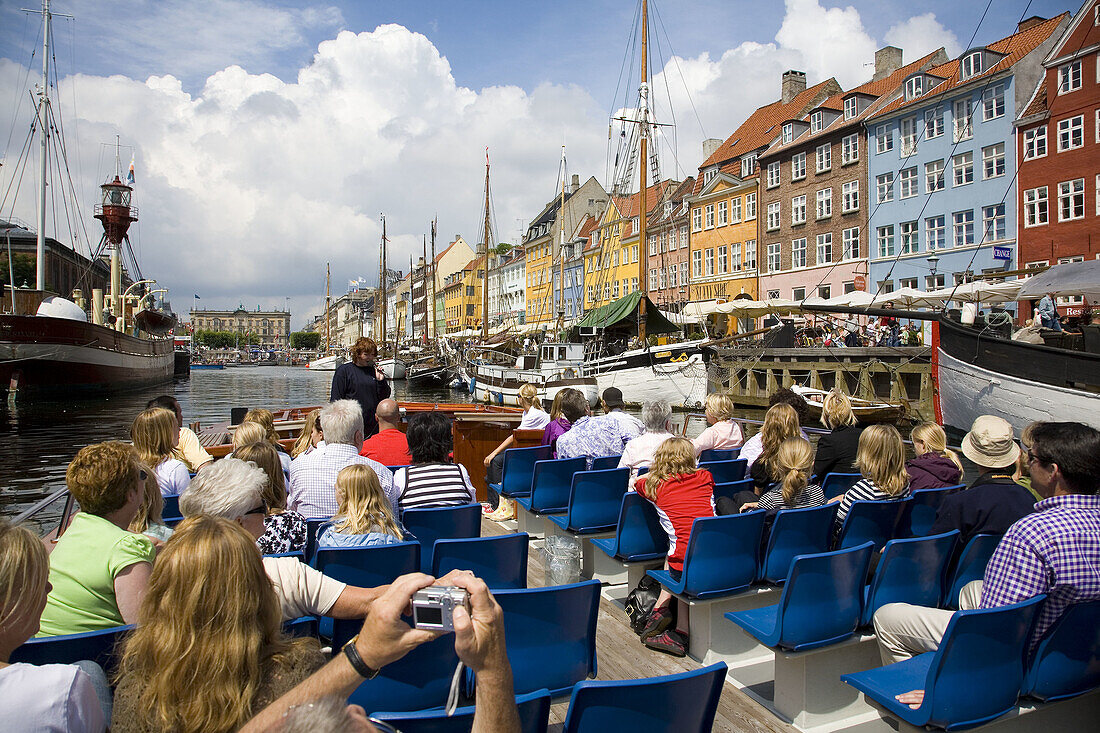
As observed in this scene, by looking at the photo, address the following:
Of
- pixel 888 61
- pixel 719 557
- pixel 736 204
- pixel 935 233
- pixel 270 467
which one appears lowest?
pixel 719 557

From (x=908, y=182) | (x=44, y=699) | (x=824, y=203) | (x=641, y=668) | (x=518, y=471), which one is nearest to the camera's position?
(x=44, y=699)

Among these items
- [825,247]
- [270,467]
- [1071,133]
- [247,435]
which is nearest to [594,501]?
[270,467]

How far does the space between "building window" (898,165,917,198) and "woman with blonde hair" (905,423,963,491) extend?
33.0 meters

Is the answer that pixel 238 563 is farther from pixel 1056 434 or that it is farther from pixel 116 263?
pixel 116 263

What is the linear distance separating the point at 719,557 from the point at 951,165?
34.6 m

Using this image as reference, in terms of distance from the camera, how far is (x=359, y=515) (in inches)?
136

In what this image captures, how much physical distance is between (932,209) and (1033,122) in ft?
17.5

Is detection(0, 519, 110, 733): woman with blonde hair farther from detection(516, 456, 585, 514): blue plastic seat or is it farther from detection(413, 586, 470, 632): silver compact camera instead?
detection(516, 456, 585, 514): blue plastic seat

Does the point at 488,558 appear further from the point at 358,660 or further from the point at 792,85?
the point at 792,85

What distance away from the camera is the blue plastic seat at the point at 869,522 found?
4.22 metres

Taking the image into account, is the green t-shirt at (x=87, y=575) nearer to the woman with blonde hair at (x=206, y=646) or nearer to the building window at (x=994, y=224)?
the woman with blonde hair at (x=206, y=646)

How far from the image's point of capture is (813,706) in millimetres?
3299

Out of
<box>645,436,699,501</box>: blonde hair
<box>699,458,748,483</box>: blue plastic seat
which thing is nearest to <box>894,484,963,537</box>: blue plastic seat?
<box>645,436,699,501</box>: blonde hair

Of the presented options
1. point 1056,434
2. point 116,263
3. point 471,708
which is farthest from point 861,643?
point 116,263
